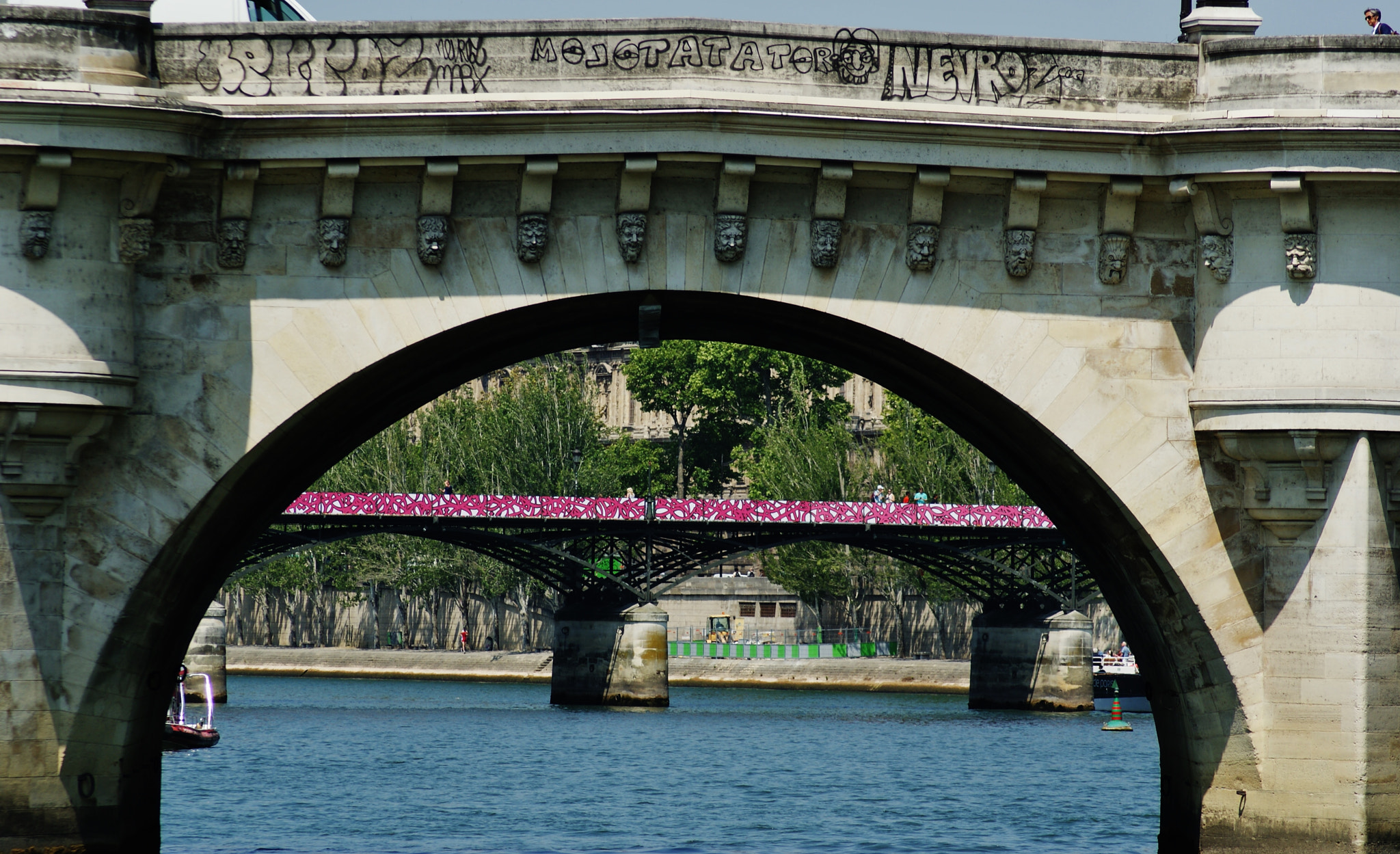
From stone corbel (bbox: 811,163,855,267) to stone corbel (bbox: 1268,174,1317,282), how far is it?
12.9 ft

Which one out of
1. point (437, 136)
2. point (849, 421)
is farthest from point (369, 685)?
point (437, 136)

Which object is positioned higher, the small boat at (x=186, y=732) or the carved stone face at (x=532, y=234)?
the carved stone face at (x=532, y=234)

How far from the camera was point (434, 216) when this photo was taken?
1648 cm

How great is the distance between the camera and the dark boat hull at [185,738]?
43.3 m

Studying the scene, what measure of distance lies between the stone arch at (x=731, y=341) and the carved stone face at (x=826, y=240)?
52cm

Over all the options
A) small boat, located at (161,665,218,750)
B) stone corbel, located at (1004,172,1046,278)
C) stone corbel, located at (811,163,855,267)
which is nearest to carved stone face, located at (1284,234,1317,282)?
stone corbel, located at (1004,172,1046,278)

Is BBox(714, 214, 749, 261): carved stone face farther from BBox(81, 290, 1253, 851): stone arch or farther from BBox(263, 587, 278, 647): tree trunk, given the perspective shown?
BBox(263, 587, 278, 647): tree trunk

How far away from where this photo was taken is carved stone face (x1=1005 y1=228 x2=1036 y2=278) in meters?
16.7

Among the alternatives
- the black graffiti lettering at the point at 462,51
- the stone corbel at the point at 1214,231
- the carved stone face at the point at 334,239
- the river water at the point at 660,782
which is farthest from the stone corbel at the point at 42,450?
the stone corbel at the point at 1214,231

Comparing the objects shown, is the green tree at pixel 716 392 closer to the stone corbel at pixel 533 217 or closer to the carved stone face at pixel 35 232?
the stone corbel at pixel 533 217

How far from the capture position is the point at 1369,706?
16094 mm

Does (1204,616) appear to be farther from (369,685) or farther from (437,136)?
(369,685)

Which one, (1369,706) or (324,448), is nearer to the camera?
(1369,706)

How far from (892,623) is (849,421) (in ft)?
57.5
